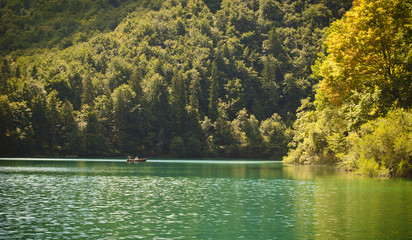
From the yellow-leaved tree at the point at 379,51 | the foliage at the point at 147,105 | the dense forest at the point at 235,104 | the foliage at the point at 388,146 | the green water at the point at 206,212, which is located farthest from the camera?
the foliage at the point at 147,105

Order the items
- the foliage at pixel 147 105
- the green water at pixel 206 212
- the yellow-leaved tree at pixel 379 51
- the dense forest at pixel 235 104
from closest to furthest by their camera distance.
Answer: the green water at pixel 206 212 → the yellow-leaved tree at pixel 379 51 → the dense forest at pixel 235 104 → the foliage at pixel 147 105

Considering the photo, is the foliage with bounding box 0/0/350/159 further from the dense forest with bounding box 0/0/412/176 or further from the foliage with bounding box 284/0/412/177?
the foliage with bounding box 284/0/412/177

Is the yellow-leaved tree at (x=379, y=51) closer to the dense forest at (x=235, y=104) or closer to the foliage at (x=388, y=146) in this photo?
the dense forest at (x=235, y=104)

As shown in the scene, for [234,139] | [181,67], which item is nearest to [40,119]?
[234,139]

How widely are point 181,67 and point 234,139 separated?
55.9m

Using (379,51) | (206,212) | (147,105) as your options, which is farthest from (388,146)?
(147,105)

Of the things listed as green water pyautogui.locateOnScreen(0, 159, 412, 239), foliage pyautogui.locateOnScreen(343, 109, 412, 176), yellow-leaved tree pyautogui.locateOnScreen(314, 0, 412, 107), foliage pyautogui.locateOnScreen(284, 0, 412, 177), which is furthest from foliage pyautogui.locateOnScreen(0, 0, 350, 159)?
foliage pyautogui.locateOnScreen(343, 109, 412, 176)

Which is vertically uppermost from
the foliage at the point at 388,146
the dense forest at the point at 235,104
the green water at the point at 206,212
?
the dense forest at the point at 235,104

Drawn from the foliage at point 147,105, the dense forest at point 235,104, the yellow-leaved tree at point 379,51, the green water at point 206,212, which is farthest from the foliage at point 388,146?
the foliage at point 147,105

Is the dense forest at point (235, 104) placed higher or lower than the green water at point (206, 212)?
higher

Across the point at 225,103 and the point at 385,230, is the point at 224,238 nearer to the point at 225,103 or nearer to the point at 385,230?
the point at 385,230

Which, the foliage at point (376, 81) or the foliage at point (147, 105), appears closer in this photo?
the foliage at point (376, 81)

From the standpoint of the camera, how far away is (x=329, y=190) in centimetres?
3684

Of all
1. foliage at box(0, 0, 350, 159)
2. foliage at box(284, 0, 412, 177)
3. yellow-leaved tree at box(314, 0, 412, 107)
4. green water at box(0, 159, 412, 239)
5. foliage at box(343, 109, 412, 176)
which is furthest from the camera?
foliage at box(0, 0, 350, 159)
